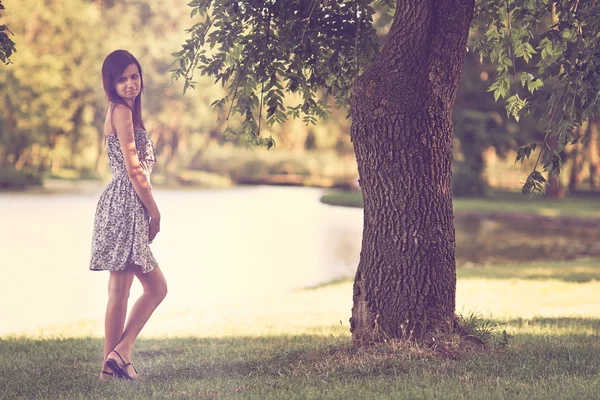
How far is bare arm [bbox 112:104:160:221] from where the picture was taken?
554 centimetres

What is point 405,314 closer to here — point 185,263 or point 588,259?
point 185,263

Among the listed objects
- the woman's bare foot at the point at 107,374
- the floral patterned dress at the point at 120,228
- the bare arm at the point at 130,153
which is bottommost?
the woman's bare foot at the point at 107,374

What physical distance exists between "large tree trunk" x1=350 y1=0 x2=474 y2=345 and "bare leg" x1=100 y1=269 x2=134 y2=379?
6.02 feet

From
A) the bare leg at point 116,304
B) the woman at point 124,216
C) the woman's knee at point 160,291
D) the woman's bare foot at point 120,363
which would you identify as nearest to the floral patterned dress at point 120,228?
the woman at point 124,216

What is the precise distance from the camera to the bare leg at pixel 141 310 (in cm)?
576

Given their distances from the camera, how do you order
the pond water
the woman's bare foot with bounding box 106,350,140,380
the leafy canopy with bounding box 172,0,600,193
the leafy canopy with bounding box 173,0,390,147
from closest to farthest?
the woman's bare foot with bounding box 106,350,140,380, the leafy canopy with bounding box 172,0,600,193, the leafy canopy with bounding box 173,0,390,147, the pond water

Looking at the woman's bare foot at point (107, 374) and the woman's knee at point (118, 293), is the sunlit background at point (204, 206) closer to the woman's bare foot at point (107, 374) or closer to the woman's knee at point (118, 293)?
the woman's knee at point (118, 293)

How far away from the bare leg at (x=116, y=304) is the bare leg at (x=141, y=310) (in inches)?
1.8

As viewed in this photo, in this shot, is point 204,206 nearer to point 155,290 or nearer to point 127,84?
point 155,290

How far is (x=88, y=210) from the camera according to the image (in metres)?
31.0

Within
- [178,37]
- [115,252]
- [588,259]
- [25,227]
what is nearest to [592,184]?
[178,37]

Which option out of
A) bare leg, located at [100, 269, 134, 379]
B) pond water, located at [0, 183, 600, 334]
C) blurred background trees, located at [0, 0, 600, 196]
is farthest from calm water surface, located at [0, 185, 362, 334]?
blurred background trees, located at [0, 0, 600, 196]

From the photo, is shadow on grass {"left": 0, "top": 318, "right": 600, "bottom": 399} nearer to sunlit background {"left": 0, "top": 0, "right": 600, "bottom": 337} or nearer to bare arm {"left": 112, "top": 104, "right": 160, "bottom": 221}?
bare arm {"left": 112, "top": 104, "right": 160, "bottom": 221}

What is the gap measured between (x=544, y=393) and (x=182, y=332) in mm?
4938
